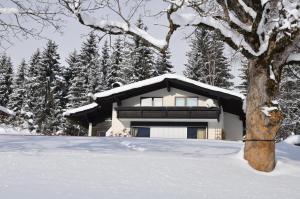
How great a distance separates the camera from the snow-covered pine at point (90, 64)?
51.5m

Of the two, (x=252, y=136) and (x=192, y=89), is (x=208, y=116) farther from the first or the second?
(x=252, y=136)

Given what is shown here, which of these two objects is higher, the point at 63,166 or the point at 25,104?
the point at 25,104

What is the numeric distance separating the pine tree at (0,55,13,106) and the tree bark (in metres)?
57.1

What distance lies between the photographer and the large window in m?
30.5

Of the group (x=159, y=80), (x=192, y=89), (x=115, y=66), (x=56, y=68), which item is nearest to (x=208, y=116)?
(x=192, y=89)

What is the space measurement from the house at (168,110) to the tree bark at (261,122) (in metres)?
18.3

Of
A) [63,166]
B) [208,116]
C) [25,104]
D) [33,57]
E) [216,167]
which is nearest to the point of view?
→ [63,166]

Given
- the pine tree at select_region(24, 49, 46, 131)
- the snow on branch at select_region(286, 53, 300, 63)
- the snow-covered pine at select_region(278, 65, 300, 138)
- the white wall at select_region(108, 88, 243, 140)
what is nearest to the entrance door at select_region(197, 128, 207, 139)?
the white wall at select_region(108, 88, 243, 140)

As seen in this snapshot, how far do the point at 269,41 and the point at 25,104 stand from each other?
52.4 m

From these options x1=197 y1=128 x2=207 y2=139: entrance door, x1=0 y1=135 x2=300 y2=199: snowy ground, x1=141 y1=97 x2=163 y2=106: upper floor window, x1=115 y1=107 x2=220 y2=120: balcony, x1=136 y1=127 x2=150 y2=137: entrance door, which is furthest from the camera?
x1=141 y1=97 x2=163 y2=106: upper floor window

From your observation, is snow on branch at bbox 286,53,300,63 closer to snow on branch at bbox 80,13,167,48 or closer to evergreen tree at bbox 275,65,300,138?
snow on branch at bbox 80,13,167,48

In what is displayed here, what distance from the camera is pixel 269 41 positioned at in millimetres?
8930

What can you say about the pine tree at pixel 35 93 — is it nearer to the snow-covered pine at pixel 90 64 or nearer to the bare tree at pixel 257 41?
the snow-covered pine at pixel 90 64

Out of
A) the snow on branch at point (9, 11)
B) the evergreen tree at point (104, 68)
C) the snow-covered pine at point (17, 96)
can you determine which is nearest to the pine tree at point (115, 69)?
the evergreen tree at point (104, 68)
